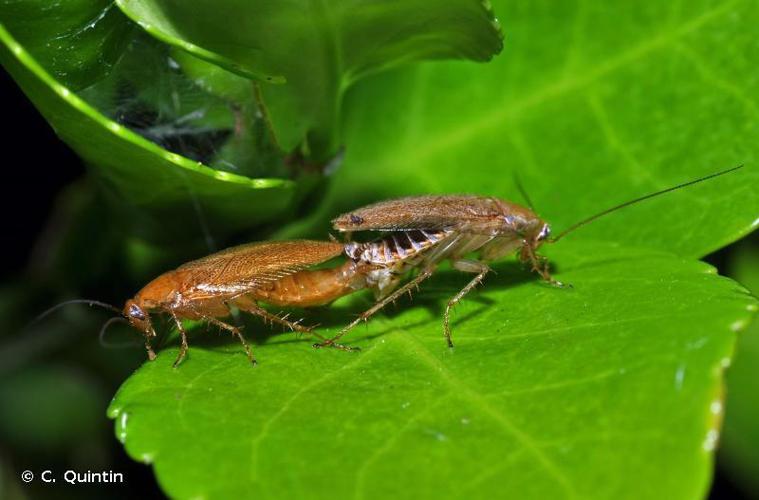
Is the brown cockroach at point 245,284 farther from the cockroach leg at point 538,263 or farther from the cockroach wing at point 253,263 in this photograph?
the cockroach leg at point 538,263

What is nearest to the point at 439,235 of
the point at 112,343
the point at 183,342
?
the point at 183,342

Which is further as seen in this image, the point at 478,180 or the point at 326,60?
the point at 478,180

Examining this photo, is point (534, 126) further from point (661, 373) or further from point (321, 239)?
point (661, 373)

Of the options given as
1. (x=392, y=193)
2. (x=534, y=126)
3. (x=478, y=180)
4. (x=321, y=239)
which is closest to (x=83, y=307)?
(x=321, y=239)

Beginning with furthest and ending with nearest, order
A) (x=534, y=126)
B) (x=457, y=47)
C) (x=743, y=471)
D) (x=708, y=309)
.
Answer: (x=743, y=471), (x=534, y=126), (x=457, y=47), (x=708, y=309)

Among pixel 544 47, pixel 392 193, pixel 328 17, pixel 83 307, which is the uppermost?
pixel 328 17

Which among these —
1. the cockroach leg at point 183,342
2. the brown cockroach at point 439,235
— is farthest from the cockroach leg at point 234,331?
the brown cockroach at point 439,235

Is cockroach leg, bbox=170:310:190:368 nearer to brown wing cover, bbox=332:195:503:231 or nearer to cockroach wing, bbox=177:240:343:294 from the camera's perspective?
cockroach wing, bbox=177:240:343:294

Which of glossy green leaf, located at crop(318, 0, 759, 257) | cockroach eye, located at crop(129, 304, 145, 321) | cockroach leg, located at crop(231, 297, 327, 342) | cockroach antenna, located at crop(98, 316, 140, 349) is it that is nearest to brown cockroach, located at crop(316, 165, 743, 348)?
glossy green leaf, located at crop(318, 0, 759, 257)
